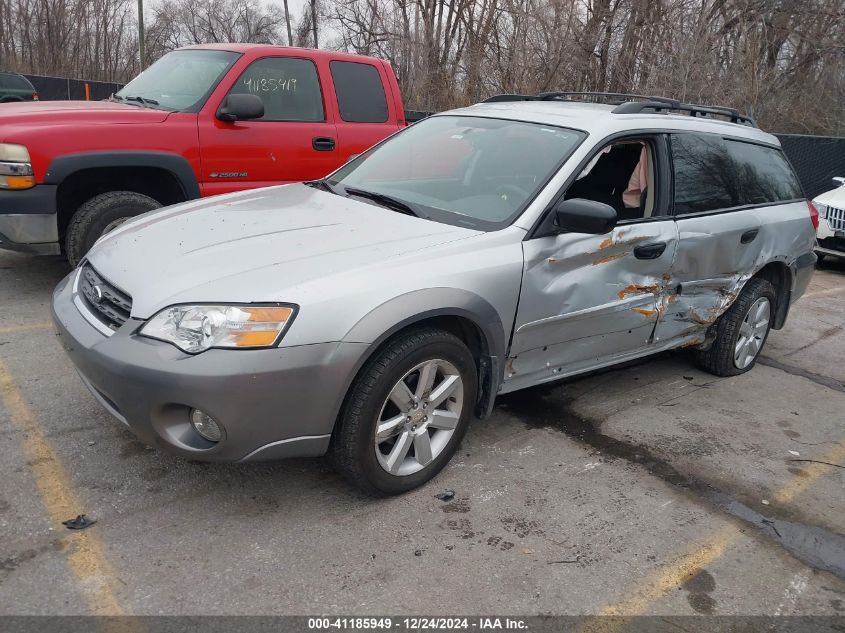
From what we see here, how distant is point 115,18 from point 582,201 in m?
44.4

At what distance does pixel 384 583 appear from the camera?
2543 millimetres

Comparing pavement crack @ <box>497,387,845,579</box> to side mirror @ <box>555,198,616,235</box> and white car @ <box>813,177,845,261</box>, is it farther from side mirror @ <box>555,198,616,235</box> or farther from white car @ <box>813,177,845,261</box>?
white car @ <box>813,177,845,261</box>

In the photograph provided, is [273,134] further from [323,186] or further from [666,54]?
[666,54]

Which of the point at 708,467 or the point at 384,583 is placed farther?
the point at 708,467

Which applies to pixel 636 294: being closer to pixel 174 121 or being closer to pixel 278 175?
pixel 278 175

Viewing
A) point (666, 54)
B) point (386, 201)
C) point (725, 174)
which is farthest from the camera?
point (666, 54)

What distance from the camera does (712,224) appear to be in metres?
4.17

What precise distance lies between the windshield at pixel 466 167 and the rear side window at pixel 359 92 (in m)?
2.06

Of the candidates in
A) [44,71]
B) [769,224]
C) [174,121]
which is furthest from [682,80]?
[44,71]

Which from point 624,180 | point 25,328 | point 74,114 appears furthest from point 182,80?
point 624,180

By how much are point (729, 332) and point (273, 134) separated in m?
3.72

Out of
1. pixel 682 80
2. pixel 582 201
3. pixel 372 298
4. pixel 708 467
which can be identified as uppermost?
pixel 682 80

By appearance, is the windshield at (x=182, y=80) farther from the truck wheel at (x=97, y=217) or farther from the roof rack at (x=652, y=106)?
the roof rack at (x=652, y=106)

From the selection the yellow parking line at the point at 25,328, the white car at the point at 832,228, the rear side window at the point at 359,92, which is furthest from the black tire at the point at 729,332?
the white car at the point at 832,228
